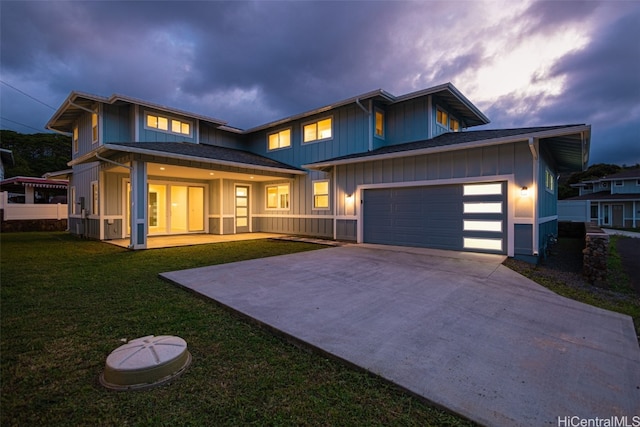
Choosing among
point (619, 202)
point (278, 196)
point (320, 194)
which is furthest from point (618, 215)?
point (278, 196)

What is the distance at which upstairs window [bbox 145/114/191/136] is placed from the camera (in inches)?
468

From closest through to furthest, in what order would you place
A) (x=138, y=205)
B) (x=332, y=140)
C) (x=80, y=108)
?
(x=138, y=205) → (x=80, y=108) → (x=332, y=140)

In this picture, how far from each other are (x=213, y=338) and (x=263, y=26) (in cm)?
1324

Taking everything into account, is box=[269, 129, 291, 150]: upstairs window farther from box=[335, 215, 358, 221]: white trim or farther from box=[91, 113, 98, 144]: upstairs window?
box=[91, 113, 98, 144]: upstairs window

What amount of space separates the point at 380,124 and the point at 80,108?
12341 mm

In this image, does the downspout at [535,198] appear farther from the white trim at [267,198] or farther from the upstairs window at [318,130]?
the white trim at [267,198]

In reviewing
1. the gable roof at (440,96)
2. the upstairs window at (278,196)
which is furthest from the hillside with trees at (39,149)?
the gable roof at (440,96)

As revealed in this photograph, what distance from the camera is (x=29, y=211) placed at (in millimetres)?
16609

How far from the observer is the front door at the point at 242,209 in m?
14.0

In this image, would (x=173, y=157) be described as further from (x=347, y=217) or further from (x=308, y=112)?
(x=347, y=217)

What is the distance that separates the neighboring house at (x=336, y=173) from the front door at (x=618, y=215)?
59.9 ft

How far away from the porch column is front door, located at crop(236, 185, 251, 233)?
536cm

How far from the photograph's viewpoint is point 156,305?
390 centimetres

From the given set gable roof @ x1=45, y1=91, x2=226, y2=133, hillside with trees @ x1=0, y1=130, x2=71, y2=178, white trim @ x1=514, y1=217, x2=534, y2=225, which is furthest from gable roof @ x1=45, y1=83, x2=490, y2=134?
hillside with trees @ x1=0, y1=130, x2=71, y2=178
